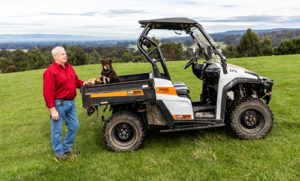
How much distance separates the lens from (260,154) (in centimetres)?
384

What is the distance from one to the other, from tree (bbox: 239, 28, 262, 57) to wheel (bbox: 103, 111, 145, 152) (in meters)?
59.1

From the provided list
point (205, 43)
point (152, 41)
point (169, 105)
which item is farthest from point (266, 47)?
point (169, 105)

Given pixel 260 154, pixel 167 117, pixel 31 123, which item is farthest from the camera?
pixel 31 123

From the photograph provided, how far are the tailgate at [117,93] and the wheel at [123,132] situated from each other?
0.39m

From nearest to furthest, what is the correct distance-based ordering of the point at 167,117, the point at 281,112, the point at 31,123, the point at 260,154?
1. the point at 260,154
2. the point at 167,117
3. the point at 281,112
4. the point at 31,123

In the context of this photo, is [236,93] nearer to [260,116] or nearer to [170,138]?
[260,116]

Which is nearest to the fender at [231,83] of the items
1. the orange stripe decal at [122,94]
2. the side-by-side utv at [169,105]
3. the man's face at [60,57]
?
the side-by-side utv at [169,105]

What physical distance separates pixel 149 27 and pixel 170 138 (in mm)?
2497

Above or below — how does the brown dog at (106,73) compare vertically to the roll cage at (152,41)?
below

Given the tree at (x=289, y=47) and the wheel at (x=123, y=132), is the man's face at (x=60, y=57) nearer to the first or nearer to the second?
the wheel at (x=123, y=132)

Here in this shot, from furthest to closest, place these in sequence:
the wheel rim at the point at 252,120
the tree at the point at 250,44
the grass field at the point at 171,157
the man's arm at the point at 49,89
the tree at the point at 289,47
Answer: the tree at the point at 250,44
the tree at the point at 289,47
the wheel rim at the point at 252,120
the man's arm at the point at 49,89
the grass field at the point at 171,157

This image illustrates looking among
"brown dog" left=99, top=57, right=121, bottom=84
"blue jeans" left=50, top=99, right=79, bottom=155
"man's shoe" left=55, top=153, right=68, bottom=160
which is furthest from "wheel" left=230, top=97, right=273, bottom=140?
"man's shoe" left=55, top=153, right=68, bottom=160

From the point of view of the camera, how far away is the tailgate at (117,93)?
4.22 m

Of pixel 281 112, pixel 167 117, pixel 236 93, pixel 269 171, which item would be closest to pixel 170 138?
pixel 167 117
